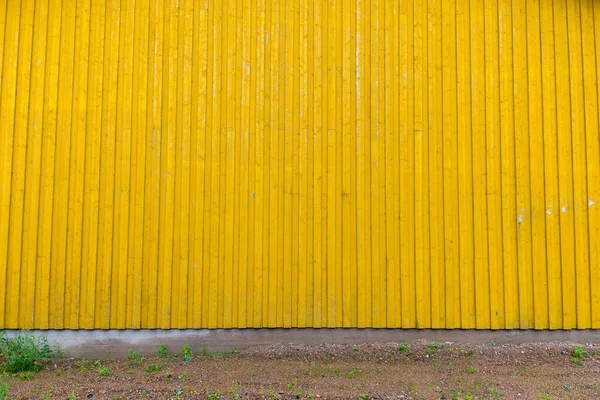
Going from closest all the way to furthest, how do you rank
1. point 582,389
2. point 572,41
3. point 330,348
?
point 582,389
point 330,348
point 572,41

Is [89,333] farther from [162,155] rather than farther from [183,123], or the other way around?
[183,123]

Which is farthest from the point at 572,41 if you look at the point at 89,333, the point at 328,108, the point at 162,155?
the point at 89,333

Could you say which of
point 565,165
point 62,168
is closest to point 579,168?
point 565,165

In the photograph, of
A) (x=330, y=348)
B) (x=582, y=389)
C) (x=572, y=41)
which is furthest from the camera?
(x=572, y=41)

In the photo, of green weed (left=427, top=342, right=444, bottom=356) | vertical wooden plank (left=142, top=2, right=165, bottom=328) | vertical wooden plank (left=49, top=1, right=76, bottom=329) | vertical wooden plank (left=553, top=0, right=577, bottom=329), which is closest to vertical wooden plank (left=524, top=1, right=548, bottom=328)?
vertical wooden plank (left=553, top=0, right=577, bottom=329)

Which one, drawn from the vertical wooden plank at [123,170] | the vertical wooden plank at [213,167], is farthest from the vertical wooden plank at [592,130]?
the vertical wooden plank at [123,170]

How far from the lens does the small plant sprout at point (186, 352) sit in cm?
518

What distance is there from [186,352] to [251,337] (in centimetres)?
79

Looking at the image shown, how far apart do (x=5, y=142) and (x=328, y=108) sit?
4.07m

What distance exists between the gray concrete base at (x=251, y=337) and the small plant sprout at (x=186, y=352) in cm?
6

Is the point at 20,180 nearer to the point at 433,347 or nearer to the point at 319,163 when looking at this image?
the point at 319,163

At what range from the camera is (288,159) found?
18.1 feet

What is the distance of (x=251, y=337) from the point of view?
17.5ft

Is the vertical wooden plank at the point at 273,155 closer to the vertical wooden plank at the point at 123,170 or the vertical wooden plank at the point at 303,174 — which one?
the vertical wooden plank at the point at 303,174
